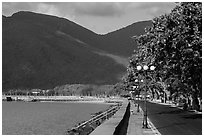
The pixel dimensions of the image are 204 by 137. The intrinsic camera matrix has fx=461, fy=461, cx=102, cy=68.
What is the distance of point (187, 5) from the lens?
39.2 m

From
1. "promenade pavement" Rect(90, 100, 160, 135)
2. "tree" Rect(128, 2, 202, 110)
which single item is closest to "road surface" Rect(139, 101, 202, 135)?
"promenade pavement" Rect(90, 100, 160, 135)

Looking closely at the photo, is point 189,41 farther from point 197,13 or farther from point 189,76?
point 189,76

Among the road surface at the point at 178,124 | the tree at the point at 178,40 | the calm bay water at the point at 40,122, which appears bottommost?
the calm bay water at the point at 40,122

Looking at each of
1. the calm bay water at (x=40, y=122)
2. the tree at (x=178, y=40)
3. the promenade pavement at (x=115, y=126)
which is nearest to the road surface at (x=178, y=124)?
the promenade pavement at (x=115, y=126)

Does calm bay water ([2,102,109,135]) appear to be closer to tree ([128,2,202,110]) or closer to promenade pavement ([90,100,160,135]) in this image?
tree ([128,2,202,110])

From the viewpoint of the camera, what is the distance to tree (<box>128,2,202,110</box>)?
124ft

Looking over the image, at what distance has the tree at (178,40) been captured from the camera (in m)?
37.7

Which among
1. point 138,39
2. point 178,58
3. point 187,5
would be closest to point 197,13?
point 187,5

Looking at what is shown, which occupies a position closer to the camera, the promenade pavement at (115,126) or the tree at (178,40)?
the promenade pavement at (115,126)

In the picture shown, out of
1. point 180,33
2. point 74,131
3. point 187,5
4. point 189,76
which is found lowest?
point 74,131

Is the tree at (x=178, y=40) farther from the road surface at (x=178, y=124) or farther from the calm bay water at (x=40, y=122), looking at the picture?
the calm bay water at (x=40, y=122)

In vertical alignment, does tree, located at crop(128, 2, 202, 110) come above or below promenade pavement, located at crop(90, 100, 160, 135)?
above

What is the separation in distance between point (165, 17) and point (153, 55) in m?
3.50

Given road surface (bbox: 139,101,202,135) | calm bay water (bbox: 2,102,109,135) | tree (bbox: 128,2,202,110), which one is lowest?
calm bay water (bbox: 2,102,109,135)
